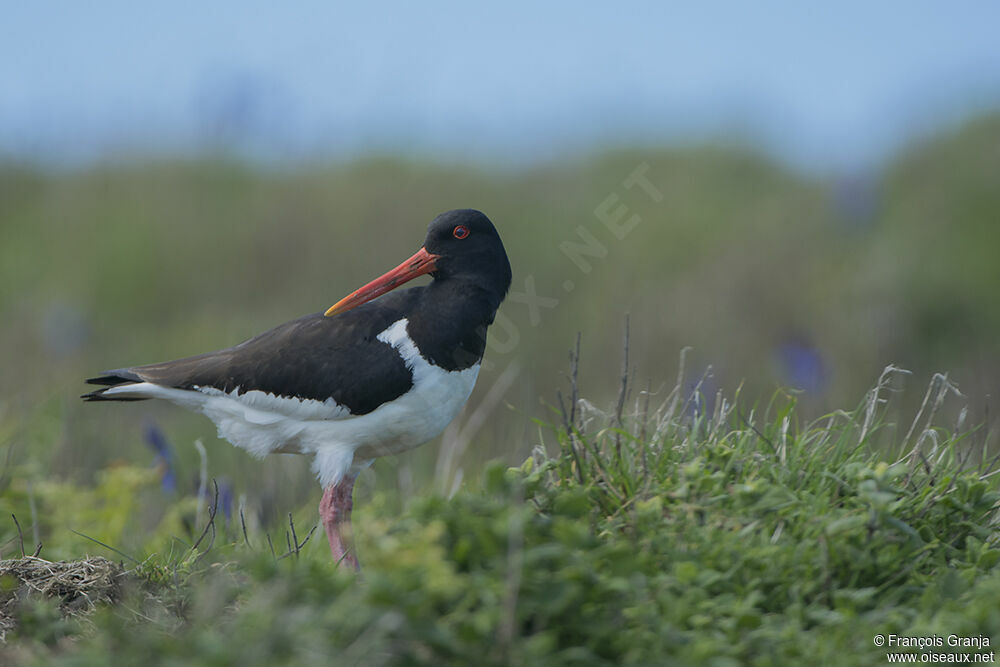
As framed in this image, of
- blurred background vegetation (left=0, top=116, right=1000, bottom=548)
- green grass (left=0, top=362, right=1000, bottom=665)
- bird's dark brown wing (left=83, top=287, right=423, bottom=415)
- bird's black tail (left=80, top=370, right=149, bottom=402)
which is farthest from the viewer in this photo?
blurred background vegetation (left=0, top=116, right=1000, bottom=548)

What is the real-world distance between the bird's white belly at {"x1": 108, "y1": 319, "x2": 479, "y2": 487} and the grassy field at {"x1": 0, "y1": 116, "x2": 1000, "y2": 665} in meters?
0.41

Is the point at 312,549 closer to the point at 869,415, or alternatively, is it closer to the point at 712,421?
the point at 712,421

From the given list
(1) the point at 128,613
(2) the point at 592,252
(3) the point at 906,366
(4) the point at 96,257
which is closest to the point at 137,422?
(4) the point at 96,257

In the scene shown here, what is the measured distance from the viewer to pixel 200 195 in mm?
14484

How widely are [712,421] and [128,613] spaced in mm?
2380

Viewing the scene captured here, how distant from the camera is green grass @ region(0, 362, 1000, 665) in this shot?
2590mm

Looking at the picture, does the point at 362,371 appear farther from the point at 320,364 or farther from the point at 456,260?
the point at 456,260

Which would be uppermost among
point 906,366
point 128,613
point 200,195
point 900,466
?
point 200,195

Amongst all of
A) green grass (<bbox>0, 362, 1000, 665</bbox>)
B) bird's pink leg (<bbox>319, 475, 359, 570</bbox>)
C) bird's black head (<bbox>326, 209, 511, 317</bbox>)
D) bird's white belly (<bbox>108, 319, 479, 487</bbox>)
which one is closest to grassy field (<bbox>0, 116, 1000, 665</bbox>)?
green grass (<bbox>0, 362, 1000, 665</bbox>)

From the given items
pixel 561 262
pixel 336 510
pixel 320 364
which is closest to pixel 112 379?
pixel 320 364

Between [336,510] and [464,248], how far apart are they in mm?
1446

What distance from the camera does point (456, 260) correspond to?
16.2 ft
